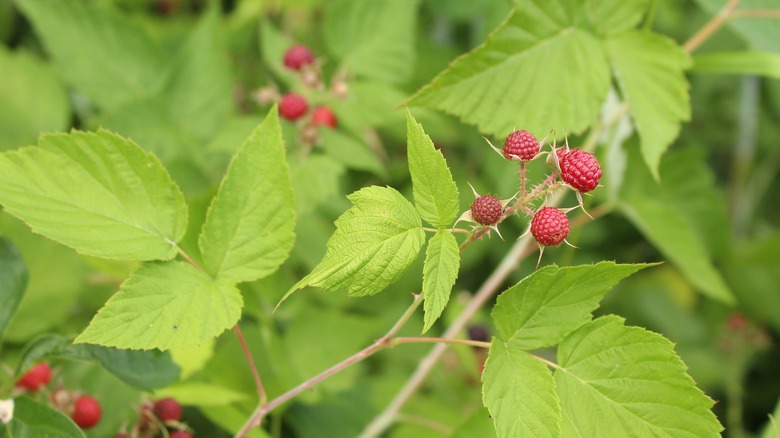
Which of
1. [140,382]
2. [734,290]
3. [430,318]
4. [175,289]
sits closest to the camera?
[430,318]

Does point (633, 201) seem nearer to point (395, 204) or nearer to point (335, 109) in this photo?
point (335, 109)

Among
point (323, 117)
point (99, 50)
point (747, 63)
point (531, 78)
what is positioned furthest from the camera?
point (99, 50)

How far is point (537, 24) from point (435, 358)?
68 centimetres

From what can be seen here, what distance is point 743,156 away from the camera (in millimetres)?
2840

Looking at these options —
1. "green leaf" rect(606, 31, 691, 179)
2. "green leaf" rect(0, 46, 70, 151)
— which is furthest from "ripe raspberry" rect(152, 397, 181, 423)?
"green leaf" rect(0, 46, 70, 151)

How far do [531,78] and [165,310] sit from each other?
81 cm

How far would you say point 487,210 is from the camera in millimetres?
940

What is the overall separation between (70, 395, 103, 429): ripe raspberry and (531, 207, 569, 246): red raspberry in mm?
808

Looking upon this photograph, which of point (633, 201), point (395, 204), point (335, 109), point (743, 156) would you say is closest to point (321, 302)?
point (335, 109)

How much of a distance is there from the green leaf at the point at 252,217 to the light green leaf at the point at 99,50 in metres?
1.03

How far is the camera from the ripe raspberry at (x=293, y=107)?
5.75ft

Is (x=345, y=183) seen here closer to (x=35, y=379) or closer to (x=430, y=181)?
(x=35, y=379)

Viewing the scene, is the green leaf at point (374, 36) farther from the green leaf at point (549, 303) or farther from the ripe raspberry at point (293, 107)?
the green leaf at point (549, 303)

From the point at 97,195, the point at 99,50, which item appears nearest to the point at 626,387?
the point at 97,195
